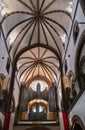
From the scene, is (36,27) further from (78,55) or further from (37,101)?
(37,101)

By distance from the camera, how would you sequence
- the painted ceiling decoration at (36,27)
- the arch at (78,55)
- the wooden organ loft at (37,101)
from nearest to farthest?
1. the arch at (78,55)
2. the painted ceiling decoration at (36,27)
3. the wooden organ loft at (37,101)

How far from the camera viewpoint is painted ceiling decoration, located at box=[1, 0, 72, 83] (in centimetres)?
1266

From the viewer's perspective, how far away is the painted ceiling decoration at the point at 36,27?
12.7 metres

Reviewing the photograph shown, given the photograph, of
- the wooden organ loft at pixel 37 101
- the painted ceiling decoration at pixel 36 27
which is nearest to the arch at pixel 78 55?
the painted ceiling decoration at pixel 36 27

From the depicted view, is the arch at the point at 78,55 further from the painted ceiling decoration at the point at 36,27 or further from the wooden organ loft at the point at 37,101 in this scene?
the wooden organ loft at the point at 37,101

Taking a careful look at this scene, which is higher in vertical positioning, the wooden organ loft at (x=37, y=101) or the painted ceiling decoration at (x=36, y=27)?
the painted ceiling decoration at (x=36, y=27)

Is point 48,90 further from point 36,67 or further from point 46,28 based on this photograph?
point 46,28

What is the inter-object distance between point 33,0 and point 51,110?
478 inches

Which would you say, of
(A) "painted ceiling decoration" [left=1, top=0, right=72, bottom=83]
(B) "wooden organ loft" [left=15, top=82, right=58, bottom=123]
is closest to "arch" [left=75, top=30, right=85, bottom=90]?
(A) "painted ceiling decoration" [left=1, top=0, right=72, bottom=83]

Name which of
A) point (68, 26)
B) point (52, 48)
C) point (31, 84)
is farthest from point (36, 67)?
point (68, 26)

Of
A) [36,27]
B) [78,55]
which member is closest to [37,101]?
[36,27]

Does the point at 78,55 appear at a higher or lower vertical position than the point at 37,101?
higher

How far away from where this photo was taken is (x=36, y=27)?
14875mm

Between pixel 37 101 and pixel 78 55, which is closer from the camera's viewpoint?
pixel 78 55
